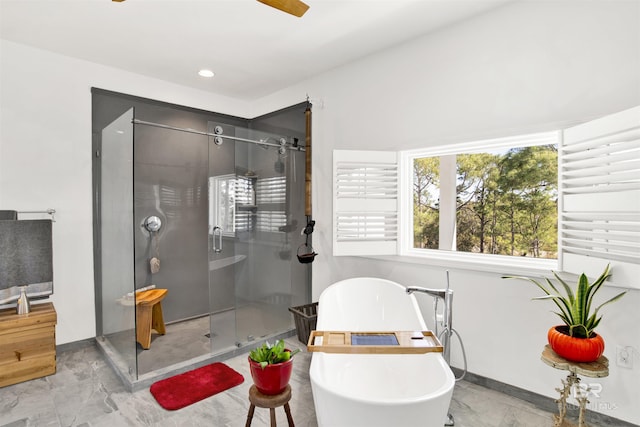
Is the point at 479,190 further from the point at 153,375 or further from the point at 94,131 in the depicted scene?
the point at 94,131

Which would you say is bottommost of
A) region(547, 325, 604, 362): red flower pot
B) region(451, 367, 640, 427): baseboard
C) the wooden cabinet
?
region(451, 367, 640, 427): baseboard

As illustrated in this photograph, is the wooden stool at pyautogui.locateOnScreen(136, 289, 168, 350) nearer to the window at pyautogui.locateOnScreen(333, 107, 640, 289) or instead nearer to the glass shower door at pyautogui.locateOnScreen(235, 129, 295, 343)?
the glass shower door at pyautogui.locateOnScreen(235, 129, 295, 343)

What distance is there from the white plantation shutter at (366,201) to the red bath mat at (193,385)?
1.36 meters

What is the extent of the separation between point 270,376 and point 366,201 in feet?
5.65

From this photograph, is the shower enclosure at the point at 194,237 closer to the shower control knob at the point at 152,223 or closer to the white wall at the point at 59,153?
the shower control knob at the point at 152,223

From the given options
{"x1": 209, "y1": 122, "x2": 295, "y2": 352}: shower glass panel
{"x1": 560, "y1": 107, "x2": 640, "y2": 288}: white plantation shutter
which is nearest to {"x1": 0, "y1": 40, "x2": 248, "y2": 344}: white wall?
{"x1": 209, "y1": 122, "x2": 295, "y2": 352}: shower glass panel

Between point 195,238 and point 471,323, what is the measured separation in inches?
120

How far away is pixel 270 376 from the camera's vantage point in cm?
169

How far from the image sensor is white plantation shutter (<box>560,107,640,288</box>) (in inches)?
68.2

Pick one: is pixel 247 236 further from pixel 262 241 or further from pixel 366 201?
pixel 366 201

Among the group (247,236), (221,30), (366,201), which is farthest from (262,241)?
(221,30)

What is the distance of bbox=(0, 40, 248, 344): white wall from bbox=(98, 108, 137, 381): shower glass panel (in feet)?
0.60

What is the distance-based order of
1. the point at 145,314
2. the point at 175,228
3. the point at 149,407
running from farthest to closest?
the point at 175,228 < the point at 145,314 < the point at 149,407

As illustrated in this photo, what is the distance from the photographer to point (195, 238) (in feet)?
13.4
